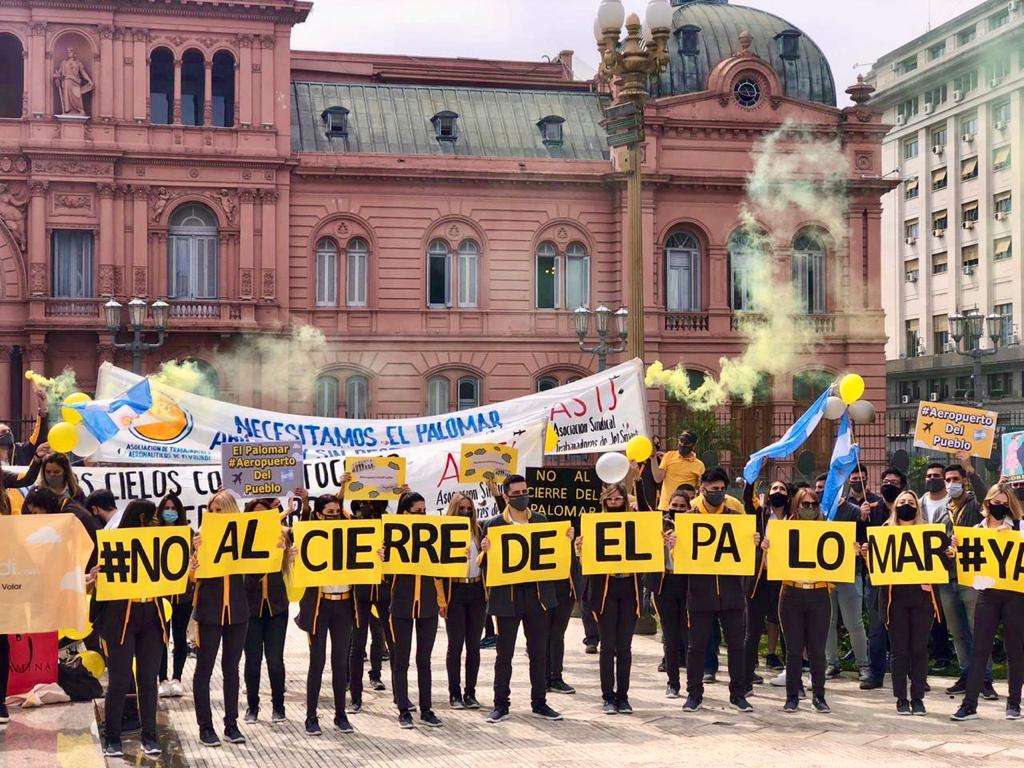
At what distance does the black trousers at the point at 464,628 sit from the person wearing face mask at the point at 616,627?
1099 mm

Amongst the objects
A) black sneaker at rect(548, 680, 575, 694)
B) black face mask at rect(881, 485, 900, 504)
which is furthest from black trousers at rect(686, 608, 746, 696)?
black face mask at rect(881, 485, 900, 504)

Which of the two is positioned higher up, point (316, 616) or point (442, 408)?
point (442, 408)

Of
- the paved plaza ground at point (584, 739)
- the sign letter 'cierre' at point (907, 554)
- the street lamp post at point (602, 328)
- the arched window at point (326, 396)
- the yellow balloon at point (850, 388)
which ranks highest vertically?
the street lamp post at point (602, 328)

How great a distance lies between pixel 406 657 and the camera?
13586 millimetres

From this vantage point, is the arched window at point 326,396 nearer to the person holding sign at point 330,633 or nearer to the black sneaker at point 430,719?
the person holding sign at point 330,633

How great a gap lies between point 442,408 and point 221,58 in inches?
450

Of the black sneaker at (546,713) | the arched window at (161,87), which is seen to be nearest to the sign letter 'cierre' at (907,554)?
the black sneaker at (546,713)

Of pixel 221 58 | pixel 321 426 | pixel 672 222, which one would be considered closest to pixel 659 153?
pixel 672 222

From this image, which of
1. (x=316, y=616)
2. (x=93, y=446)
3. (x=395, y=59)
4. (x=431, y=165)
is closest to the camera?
(x=316, y=616)

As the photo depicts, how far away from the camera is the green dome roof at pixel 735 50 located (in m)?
45.4

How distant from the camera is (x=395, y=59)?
1930 inches

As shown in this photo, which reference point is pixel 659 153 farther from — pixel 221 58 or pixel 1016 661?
pixel 1016 661

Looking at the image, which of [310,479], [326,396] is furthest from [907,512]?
[326,396]

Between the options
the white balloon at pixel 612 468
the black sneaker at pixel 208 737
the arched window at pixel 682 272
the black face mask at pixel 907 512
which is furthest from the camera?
the arched window at pixel 682 272
